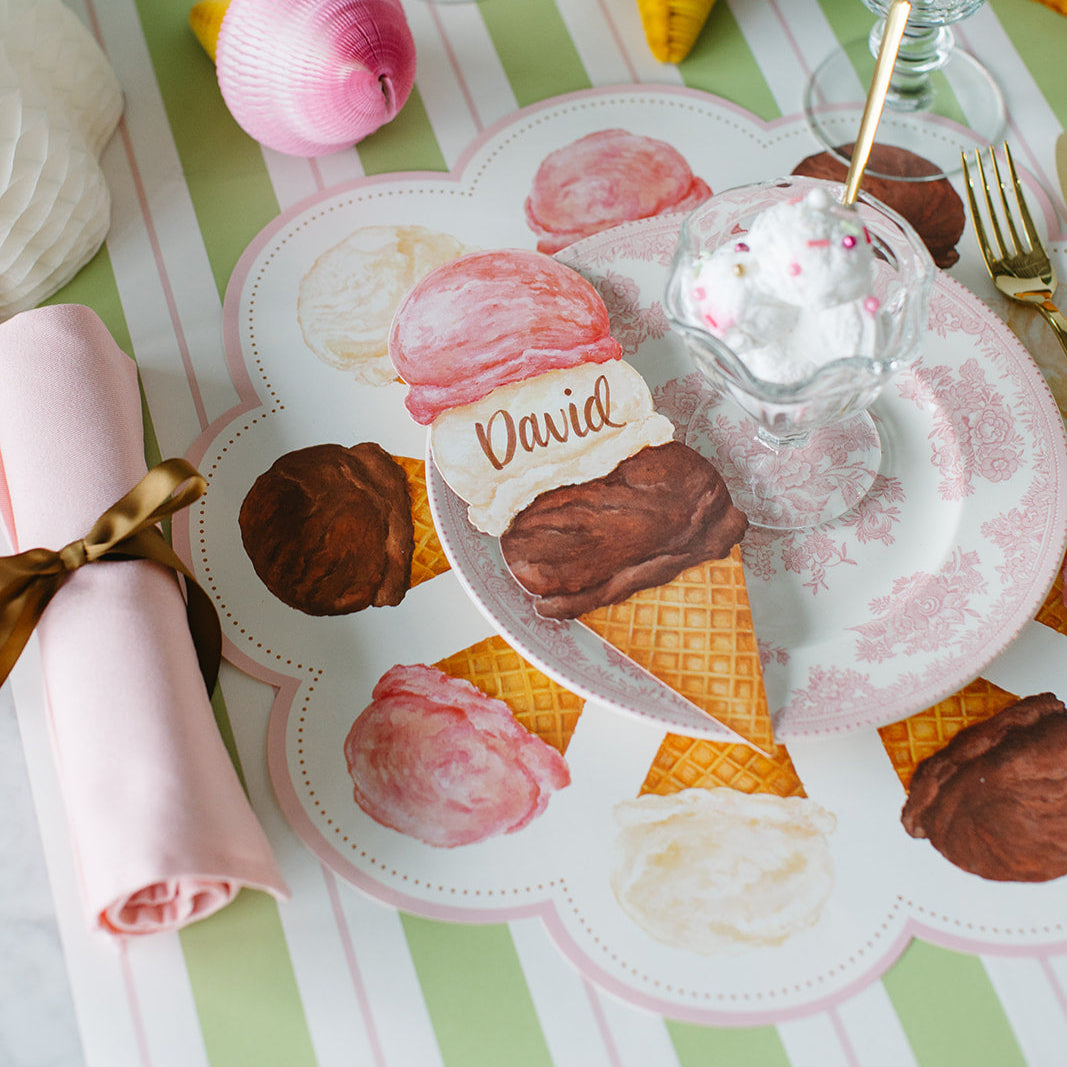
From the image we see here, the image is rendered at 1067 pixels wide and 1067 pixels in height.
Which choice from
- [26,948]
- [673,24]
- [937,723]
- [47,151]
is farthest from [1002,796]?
[47,151]

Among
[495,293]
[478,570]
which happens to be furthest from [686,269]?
[478,570]

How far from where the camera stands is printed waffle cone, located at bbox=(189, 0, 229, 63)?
3.30 feet

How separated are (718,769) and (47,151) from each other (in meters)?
0.74

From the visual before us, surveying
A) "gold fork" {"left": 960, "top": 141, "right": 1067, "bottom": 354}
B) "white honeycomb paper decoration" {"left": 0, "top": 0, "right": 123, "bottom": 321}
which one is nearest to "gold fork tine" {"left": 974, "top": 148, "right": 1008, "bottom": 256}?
"gold fork" {"left": 960, "top": 141, "right": 1067, "bottom": 354}

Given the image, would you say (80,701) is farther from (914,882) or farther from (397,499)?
(914,882)

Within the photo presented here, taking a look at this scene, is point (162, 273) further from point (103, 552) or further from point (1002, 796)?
point (1002, 796)

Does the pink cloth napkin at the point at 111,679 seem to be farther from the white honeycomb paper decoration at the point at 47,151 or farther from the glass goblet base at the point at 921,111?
the glass goblet base at the point at 921,111

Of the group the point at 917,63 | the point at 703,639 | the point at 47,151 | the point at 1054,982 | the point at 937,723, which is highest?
the point at 47,151

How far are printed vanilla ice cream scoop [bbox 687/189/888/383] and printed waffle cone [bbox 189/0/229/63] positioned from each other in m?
0.59

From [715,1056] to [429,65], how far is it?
0.94m

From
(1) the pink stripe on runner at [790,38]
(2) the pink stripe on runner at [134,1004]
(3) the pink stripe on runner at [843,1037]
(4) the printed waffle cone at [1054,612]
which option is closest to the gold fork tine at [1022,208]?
(1) the pink stripe on runner at [790,38]

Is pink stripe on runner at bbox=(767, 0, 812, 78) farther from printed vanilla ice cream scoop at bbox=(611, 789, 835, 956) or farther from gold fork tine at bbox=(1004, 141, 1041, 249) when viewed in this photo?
printed vanilla ice cream scoop at bbox=(611, 789, 835, 956)

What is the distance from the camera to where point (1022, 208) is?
95 centimetres

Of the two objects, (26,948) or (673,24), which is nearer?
(26,948)
